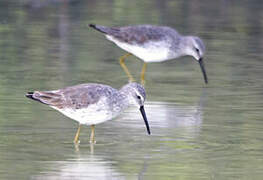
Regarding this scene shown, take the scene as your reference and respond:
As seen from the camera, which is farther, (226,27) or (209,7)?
(209,7)

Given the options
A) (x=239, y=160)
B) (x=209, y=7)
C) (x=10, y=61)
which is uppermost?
(x=239, y=160)

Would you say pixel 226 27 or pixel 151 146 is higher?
pixel 151 146

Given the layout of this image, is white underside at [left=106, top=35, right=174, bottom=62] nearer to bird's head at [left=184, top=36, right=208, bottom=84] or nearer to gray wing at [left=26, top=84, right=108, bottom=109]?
bird's head at [left=184, top=36, right=208, bottom=84]

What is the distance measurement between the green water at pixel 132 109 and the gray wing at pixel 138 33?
791 mm

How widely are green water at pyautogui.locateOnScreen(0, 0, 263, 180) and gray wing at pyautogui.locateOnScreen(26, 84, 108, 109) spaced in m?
0.59

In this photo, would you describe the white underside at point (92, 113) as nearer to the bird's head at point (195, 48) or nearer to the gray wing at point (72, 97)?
the gray wing at point (72, 97)

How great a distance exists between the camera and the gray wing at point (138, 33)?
57.5 ft

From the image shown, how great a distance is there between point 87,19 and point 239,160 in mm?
14240

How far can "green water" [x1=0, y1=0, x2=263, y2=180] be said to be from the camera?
1095 centimetres

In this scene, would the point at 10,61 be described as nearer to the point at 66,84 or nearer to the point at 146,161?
the point at 66,84

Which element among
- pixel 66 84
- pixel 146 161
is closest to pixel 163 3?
pixel 66 84

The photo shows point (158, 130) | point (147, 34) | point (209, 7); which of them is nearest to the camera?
point (158, 130)

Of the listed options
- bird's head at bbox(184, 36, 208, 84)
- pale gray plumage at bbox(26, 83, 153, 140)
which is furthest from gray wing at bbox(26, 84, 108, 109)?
bird's head at bbox(184, 36, 208, 84)

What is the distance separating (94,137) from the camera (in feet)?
40.8
